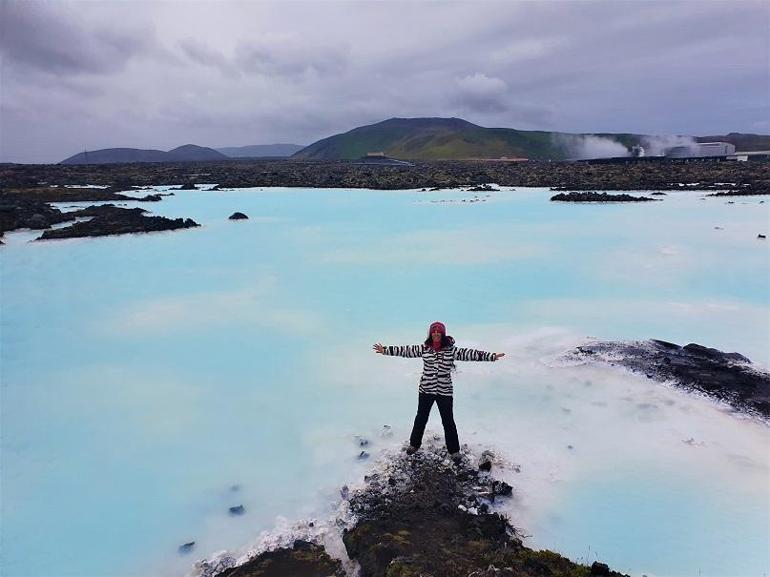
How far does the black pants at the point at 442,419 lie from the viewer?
5.02m

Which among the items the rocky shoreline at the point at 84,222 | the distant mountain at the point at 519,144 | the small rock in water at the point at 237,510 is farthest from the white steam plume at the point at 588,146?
the small rock in water at the point at 237,510

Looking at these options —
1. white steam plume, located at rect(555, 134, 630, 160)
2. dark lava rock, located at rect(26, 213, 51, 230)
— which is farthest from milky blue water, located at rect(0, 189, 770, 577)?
white steam plume, located at rect(555, 134, 630, 160)

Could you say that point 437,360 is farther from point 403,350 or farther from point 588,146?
point 588,146

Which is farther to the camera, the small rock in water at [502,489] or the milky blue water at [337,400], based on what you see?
the small rock in water at [502,489]

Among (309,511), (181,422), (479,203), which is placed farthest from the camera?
(479,203)

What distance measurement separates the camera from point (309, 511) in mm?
4539

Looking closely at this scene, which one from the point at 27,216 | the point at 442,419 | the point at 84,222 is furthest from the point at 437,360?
the point at 27,216

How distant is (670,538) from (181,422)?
505cm

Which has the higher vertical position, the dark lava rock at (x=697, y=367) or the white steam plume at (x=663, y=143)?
the white steam plume at (x=663, y=143)

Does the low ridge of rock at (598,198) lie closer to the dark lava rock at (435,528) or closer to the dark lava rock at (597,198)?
the dark lava rock at (597,198)

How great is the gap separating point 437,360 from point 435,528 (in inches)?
58.4

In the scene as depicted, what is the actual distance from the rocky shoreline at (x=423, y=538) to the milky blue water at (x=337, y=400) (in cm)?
28

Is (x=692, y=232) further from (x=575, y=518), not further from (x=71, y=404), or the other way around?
(x=71, y=404)

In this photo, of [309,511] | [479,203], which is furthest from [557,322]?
[479,203]
